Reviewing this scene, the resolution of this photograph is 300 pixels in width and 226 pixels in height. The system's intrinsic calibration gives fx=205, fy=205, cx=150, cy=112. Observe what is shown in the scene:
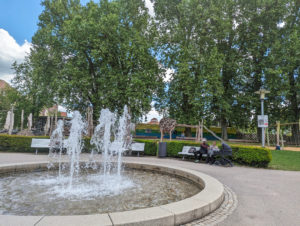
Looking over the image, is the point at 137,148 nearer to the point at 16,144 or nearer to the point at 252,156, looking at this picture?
the point at 252,156

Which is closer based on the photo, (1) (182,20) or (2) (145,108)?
(2) (145,108)

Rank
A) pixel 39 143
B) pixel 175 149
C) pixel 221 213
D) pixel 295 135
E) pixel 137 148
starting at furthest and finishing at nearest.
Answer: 1. pixel 295 135
2. pixel 137 148
3. pixel 39 143
4. pixel 175 149
5. pixel 221 213

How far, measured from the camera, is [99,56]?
20281mm

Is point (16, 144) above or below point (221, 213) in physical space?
above

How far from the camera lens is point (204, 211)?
3758mm

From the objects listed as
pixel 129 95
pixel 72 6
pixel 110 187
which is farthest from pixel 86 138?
pixel 72 6

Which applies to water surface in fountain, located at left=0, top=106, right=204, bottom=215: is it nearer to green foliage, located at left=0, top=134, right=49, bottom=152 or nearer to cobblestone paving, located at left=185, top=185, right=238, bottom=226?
cobblestone paving, located at left=185, top=185, right=238, bottom=226

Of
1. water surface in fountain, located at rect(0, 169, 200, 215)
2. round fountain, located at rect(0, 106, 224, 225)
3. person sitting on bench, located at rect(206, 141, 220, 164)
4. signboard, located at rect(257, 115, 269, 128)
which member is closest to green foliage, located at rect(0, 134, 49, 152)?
round fountain, located at rect(0, 106, 224, 225)

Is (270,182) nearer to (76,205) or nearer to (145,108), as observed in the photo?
(76,205)

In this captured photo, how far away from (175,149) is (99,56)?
496 inches

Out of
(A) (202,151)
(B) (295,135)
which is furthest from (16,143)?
(B) (295,135)

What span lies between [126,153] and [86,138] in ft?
11.0

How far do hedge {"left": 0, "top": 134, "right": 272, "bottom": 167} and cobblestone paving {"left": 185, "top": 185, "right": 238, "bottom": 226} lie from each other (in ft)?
19.6

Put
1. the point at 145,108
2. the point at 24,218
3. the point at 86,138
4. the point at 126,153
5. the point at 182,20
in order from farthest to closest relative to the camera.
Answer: the point at 182,20 → the point at 145,108 → the point at 86,138 → the point at 126,153 → the point at 24,218
